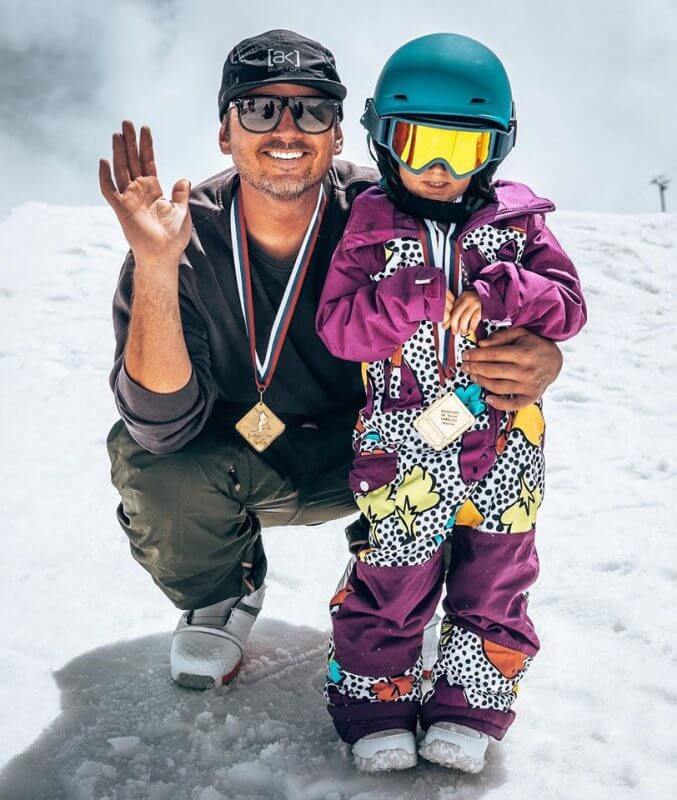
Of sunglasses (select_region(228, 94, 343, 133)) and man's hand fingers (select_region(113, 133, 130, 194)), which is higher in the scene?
sunglasses (select_region(228, 94, 343, 133))

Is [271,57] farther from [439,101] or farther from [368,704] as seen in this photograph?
[368,704]

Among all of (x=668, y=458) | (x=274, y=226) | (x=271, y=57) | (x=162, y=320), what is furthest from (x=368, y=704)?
(x=668, y=458)

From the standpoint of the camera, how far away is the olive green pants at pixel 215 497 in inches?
92.7

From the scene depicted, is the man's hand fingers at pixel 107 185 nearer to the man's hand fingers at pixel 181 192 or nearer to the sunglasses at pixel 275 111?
the man's hand fingers at pixel 181 192

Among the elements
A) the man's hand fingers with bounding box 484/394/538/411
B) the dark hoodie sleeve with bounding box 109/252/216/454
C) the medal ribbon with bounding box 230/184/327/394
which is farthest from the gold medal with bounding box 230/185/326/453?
the man's hand fingers with bounding box 484/394/538/411

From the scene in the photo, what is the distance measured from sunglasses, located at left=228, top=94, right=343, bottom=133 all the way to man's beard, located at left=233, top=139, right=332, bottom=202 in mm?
74

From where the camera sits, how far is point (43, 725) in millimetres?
2162

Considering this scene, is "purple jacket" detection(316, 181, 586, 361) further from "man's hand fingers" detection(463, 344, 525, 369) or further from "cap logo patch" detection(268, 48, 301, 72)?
"cap logo patch" detection(268, 48, 301, 72)

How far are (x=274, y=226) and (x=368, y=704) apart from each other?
1300mm

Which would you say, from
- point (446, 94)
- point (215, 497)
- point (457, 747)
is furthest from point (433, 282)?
point (457, 747)

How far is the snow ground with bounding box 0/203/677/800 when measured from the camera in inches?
76.7

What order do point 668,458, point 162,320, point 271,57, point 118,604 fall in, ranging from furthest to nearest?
point 668,458 < point 118,604 < point 271,57 < point 162,320

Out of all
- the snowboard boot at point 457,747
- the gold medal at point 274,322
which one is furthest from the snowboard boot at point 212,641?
the snowboard boot at point 457,747

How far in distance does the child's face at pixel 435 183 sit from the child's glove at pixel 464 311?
26 cm
